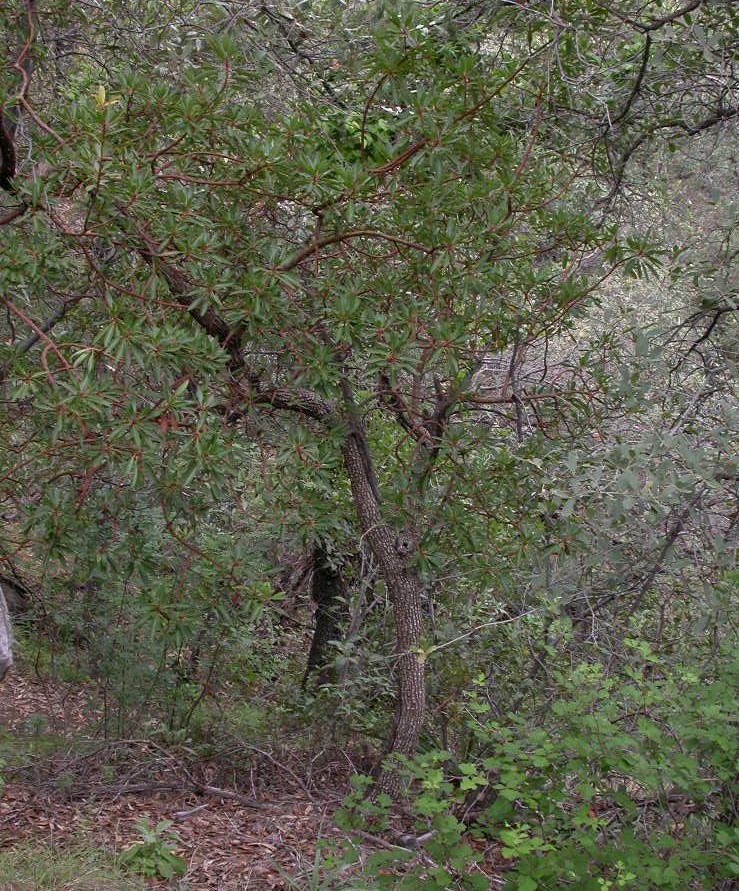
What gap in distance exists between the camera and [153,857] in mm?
4082

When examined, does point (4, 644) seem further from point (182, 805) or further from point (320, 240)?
point (320, 240)

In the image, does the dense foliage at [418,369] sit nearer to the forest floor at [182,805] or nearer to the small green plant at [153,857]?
the forest floor at [182,805]

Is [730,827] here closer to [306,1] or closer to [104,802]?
[104,802]

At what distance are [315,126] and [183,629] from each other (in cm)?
226

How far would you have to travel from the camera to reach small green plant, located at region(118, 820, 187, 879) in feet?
13.2

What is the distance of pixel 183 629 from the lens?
3.77m

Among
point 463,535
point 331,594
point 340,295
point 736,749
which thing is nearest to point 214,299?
point 340,295

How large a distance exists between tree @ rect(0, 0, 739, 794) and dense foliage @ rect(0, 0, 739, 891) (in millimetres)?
23

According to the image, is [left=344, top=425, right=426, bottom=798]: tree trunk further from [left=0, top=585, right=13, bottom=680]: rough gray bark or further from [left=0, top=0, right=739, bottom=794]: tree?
[left=0, top=585, right=13, bottom=680]: rough gray bark

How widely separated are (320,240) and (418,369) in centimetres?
70

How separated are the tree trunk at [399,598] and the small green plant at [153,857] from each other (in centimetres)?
115

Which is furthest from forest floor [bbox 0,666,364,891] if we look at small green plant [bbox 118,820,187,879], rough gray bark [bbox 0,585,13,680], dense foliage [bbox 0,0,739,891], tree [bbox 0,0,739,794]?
rough gray bark [bbox 0,585,13,680]

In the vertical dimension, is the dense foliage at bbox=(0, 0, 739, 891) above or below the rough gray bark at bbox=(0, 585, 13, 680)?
above

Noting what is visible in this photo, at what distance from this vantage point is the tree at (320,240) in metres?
3.53
